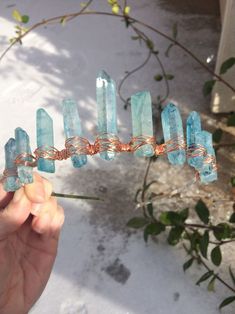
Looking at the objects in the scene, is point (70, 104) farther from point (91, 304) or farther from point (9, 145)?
point (91, 304)

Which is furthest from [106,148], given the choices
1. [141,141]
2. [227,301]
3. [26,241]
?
[227,301]

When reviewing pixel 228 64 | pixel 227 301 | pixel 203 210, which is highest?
pixel 228 64

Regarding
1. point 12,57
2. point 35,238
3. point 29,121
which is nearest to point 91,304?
point 35,238

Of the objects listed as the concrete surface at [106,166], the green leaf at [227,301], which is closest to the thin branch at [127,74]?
the concrete surface at [106,166]

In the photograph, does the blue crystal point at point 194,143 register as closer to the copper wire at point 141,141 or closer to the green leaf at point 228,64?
the copper wire at point 141,141

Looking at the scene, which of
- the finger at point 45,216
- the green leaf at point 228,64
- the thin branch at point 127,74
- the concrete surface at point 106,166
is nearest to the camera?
the finger at point 45,216

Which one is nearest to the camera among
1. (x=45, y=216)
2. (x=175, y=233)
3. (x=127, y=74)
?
(x=45, y=216)

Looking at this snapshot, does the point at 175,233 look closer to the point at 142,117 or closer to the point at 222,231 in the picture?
the point at 222,231
